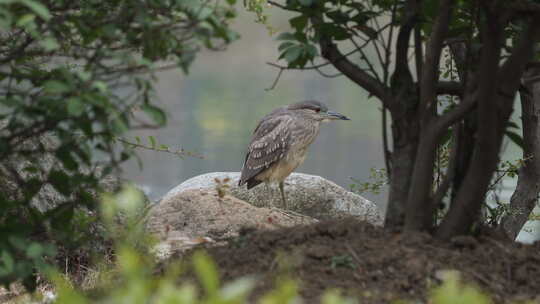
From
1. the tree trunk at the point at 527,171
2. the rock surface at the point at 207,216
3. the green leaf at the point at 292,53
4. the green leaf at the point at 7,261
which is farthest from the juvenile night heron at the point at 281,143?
the green leaf at the point at 7,261

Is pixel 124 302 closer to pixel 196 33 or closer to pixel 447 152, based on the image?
pixel 196 33

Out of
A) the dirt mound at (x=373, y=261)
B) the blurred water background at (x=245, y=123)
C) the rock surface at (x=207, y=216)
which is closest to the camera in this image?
the dirt mound at (x=373, y=261)

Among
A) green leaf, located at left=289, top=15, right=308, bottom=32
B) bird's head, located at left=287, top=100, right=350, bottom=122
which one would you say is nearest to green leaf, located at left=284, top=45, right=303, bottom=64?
green leaf, located at left=289, top=15, right=308, bottom=32

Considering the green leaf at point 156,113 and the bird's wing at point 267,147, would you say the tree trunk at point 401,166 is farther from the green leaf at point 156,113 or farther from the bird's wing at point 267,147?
the bird's wing at point 267,147

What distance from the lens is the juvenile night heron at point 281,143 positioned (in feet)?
27.7

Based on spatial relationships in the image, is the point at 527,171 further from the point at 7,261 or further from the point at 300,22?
the point at 7,261

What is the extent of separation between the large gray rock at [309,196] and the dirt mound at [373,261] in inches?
159

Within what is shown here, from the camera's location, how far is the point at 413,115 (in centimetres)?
421

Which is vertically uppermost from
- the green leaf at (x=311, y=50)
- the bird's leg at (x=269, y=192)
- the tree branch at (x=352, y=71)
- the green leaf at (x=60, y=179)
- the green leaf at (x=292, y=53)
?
the green leaf at (x=311, y=50)

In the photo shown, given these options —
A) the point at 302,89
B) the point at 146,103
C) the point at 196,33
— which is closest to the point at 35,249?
the point at 146,103

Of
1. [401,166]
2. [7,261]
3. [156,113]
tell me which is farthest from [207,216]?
[156,113]

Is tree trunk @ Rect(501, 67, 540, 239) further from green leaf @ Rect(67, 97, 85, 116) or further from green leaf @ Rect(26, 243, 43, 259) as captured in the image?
green leaf @ Rect(67, 97, 85, 116)

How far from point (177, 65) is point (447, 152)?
12.2ft

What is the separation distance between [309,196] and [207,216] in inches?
88.8
